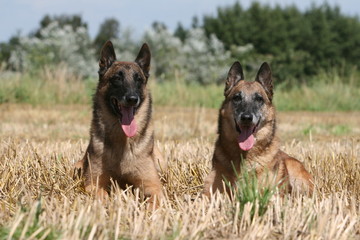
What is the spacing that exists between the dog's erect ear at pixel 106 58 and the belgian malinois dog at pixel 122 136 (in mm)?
33

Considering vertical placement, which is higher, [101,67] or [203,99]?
[101,67]

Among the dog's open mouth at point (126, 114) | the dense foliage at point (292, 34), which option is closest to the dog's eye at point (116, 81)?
the dog's open mouth at point (126, 114)

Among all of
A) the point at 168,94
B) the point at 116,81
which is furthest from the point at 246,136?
the point at 168,94

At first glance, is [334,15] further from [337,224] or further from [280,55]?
[337,224]

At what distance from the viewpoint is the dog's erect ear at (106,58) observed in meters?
6.09

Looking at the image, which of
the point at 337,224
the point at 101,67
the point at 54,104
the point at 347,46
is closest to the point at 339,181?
the point at 337,224

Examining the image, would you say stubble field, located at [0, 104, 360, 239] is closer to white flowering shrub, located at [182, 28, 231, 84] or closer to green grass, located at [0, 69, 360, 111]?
green grass, located at [0, 69, 360, 111]

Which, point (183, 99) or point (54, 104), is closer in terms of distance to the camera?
point (54, 104)

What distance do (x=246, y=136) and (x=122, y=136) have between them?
1.36 metres

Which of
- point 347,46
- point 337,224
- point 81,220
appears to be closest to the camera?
point 81,220

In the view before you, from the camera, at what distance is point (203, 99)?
19141 millimetres

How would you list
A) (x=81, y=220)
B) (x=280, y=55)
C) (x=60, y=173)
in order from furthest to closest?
(x=280, y=55), (x=60, y=173), (x=81, y=220)

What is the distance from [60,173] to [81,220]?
254 centimetres

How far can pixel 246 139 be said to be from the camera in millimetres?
5418
